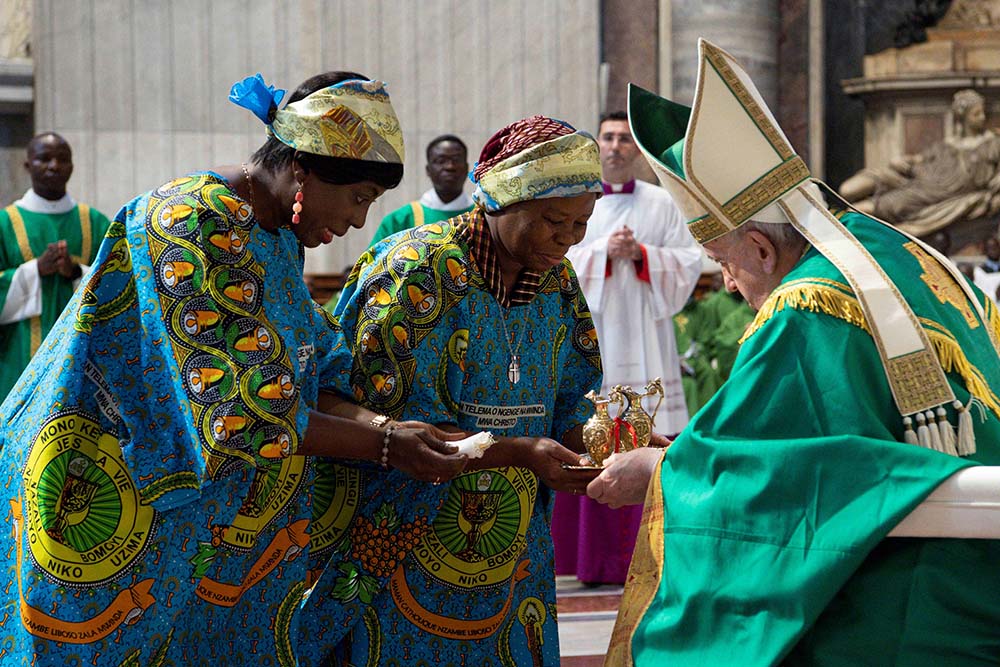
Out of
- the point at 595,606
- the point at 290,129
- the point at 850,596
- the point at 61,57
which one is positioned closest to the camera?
the point at 850,596

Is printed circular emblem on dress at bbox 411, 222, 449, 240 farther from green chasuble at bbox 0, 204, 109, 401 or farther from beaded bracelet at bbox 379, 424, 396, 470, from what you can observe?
green chasuble at bbox 0, 204, 109, 401

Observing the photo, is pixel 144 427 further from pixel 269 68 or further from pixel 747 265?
pixel 269 68

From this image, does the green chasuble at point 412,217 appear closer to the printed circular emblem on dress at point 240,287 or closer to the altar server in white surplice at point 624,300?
the altar server in white surplice at point 624,300

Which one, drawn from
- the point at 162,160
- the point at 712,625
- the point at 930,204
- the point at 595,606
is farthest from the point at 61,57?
the point at 712,625

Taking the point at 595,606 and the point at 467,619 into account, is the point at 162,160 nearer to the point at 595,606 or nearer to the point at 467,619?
the point at 595,606

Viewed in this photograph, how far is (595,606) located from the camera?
5730 mm

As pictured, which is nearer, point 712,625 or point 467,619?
point 712,625

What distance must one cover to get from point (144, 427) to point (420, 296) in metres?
0.72

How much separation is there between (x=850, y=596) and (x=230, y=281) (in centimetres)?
128

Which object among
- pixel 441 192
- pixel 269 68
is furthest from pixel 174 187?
pixel 269 68

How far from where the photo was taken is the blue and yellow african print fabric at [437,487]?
3146 mm

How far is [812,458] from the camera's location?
2.47 metres

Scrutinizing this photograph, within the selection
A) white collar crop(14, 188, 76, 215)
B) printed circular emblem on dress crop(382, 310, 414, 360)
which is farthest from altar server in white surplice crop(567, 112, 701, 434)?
printed circular emblem on dress crop(382, 310, 414, 360)

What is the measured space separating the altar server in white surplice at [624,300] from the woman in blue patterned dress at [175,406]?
11.0 ft
